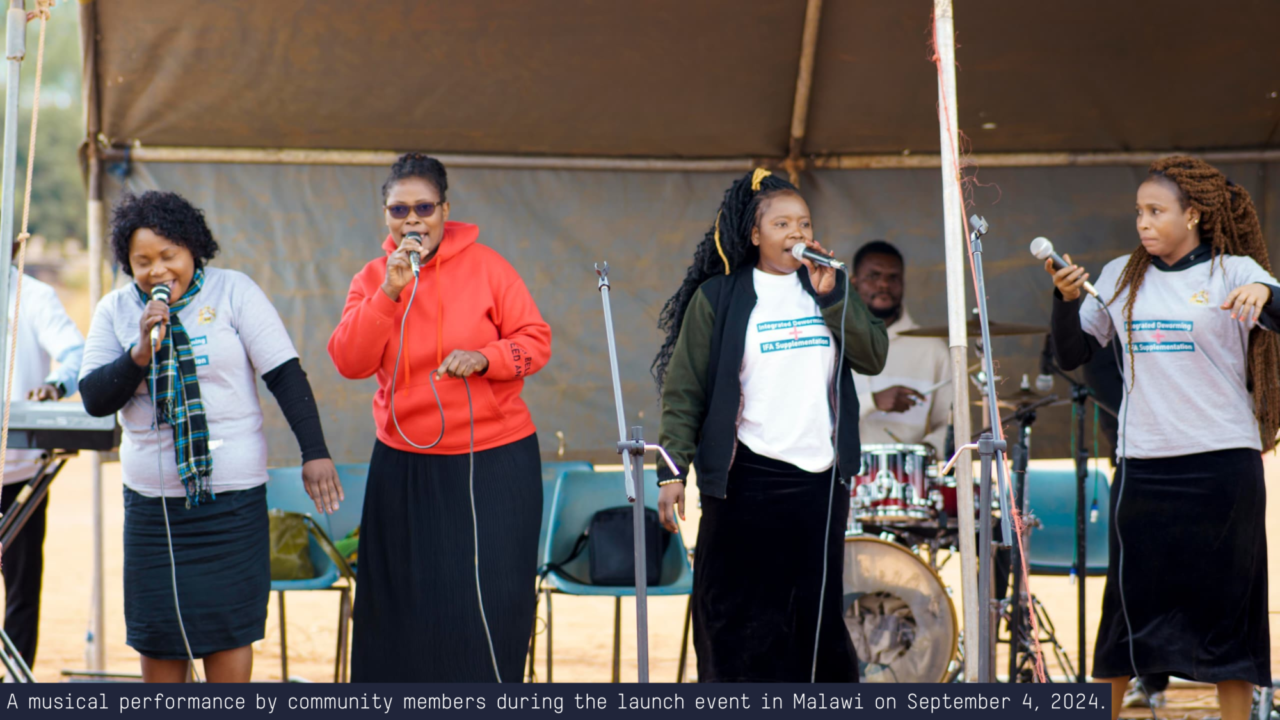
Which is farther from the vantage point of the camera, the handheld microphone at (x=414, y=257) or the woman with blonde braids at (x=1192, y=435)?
the woman with blonde braids at (x=1192, y=435)

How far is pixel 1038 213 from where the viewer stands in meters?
5.75

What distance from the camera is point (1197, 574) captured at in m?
3.70

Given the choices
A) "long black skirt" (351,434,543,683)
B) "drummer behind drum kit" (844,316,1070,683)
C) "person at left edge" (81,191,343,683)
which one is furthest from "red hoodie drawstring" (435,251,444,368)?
"drummer behind drum kit" (844,316,1070,683)

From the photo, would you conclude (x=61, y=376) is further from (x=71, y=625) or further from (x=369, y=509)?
(x=71, y=625)

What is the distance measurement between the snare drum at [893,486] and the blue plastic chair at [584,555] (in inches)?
30.9

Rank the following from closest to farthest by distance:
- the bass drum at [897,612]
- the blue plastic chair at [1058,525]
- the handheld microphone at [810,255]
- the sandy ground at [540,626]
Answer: the handheld microphone at [810,255]
the bass drum at [897,612]
the blue plastic chair at [1058,525]
the sandy ground at [540,626]

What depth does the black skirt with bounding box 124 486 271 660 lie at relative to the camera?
3.62 metres

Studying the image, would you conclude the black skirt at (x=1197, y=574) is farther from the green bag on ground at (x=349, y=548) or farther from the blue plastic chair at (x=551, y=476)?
the green bag on ground at (x=349, y=548)

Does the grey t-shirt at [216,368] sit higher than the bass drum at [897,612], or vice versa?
the grey t-shirt at [216,368]

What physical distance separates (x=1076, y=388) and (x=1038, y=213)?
4.90 feet

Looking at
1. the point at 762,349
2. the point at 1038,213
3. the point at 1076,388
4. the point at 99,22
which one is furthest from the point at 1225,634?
the point at 99,22

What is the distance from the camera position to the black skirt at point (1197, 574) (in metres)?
3.65

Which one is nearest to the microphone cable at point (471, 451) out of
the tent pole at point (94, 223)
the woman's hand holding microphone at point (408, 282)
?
the woman's hand holding microphone at point (408, 282)

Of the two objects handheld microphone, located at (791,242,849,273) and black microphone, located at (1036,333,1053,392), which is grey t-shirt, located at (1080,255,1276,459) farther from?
handheld microphone, located at (791,242,849,273)
